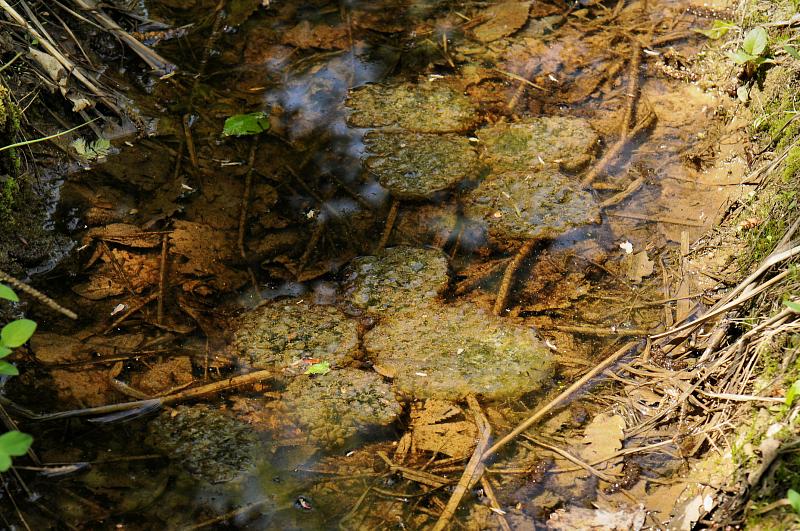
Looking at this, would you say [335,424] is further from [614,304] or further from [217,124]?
[217,124]

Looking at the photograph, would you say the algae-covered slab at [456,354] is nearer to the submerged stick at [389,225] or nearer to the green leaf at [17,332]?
the submerged stick at [389,225]

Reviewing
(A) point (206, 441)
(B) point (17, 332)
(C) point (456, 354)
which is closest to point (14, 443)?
(B) point (17, 332)

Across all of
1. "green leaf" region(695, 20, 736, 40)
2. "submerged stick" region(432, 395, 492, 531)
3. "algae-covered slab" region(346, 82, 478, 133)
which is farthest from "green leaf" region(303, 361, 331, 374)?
Answer: "green leaf" region(695, 20, 736, 40)

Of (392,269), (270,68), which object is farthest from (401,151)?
(270,68)

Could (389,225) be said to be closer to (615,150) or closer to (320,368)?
(320,368)

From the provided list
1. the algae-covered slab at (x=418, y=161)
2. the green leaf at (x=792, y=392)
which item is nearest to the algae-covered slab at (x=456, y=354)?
the algae-covered slab at (x=418, y=161)
